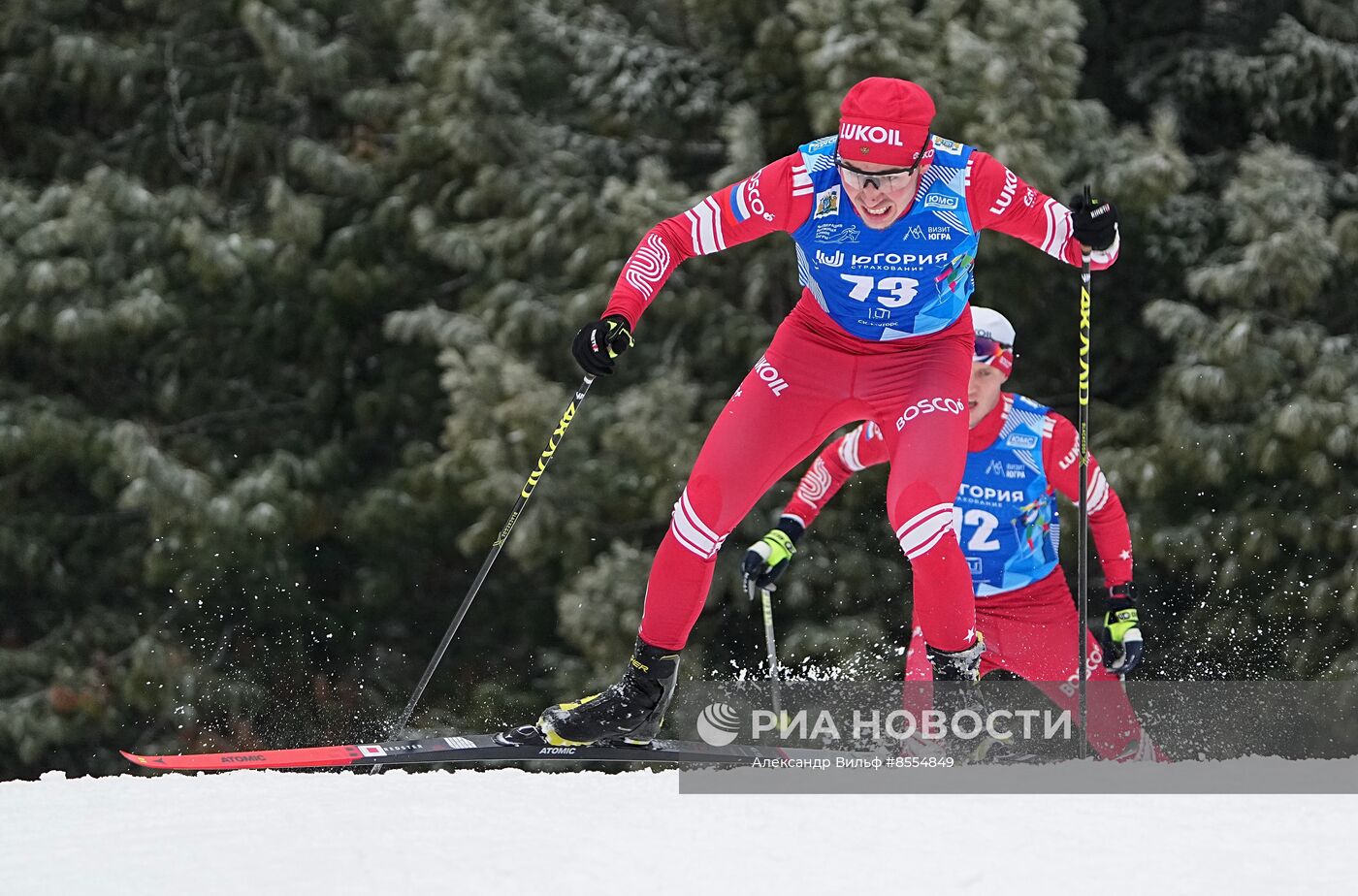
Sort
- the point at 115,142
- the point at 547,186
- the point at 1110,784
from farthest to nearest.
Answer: the point at 115,142, the point at 547,186, the point at 1110,784

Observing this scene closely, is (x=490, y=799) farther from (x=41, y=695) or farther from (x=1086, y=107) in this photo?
(x=41, y=695)

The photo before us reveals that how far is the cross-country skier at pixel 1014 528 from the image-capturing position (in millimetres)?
5148

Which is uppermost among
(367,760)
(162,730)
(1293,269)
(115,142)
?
(367,760)

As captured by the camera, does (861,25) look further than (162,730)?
No

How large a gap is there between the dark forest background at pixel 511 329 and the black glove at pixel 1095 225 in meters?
3.82

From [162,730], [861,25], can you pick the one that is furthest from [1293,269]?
[162,730]

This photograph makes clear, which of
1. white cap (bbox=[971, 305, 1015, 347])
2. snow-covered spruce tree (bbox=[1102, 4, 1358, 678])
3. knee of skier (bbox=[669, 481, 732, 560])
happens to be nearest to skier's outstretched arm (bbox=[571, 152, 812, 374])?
knee of skier (bbox=[669, 481, 732, 560])

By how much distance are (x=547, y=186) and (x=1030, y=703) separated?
19.2 feet

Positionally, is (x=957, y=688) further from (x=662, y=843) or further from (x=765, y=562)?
(x=662, y=843)

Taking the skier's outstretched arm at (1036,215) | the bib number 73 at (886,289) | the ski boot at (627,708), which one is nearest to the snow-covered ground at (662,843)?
the ski boot at (627,708)

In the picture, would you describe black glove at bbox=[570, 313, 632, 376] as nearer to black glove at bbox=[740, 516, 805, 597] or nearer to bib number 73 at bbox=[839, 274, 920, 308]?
bib number 73 at bbox=[839, 274, 920, 308]

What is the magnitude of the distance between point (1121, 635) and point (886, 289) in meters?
A: 1.49

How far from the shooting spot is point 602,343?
4.11 meters

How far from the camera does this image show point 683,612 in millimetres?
4352
